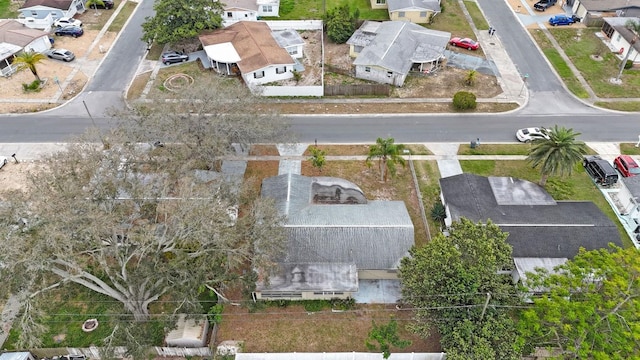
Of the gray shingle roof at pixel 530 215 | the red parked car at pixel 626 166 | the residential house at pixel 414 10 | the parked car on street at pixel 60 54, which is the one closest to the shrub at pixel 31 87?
the parked car on street at pixel 60 54

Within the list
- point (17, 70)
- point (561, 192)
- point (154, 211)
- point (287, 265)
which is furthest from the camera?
point (17, 70)

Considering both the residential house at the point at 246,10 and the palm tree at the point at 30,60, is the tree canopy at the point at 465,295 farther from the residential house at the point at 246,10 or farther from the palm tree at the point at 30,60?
the palm tree at the point at 30,60

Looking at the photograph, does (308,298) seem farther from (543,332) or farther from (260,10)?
(260,10)

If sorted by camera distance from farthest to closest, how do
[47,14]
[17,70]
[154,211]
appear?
[47,14] < [17,70] < [154,211]

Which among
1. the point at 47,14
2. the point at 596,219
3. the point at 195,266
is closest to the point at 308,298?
the point at 195,266

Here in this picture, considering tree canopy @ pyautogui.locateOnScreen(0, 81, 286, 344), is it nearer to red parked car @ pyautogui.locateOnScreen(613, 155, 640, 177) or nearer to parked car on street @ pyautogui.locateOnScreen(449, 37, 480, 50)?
red parked car @ pyautogui.locateOnScreen(613, 155, 640, 177)

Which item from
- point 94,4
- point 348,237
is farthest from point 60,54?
point 348,237
